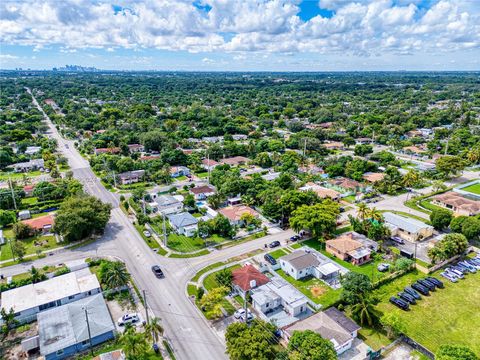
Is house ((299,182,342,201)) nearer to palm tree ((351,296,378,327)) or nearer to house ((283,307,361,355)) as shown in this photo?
palm tree ((351,296,378,327))

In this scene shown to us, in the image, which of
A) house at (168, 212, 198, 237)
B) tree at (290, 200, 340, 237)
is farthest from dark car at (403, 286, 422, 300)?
house at (168, 212, 198, 237)

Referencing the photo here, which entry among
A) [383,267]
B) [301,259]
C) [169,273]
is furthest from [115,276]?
[383,267]

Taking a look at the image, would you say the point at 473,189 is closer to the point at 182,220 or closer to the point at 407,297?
the point at 407,297

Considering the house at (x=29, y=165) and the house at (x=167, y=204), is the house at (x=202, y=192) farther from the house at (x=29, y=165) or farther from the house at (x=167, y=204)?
the house at (x=29, y=165)

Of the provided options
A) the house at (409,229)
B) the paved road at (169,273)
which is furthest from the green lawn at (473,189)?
the paved road at (169,273)

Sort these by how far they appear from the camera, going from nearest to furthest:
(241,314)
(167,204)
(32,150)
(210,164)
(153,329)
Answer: (153,329)
(241,314)
(167,204)
(210,164)
(32,150)

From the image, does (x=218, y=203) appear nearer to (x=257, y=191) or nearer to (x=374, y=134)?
(x=257, y=191)
